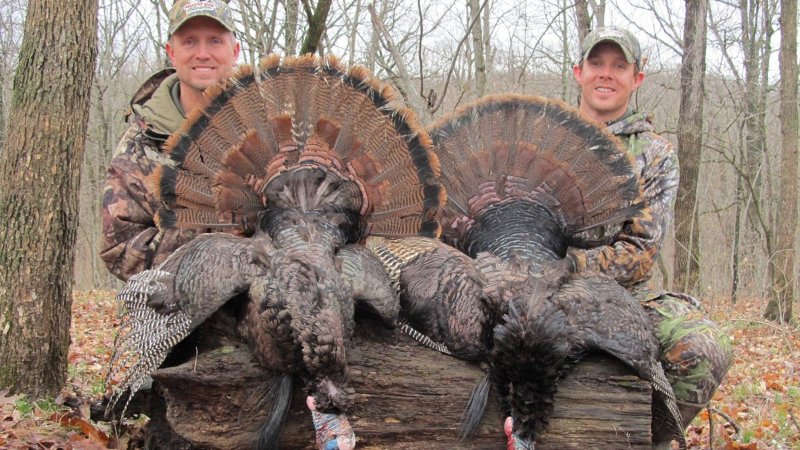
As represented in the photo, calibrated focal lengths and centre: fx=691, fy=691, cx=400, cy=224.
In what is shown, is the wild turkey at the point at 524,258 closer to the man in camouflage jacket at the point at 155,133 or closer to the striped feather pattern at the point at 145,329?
the striped feather pattern at the point at 145,329

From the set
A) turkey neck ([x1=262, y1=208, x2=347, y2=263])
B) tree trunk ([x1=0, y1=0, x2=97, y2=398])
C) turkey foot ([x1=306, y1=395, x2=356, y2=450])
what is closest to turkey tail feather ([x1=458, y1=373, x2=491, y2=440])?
turkey foot ([x1=306, y1=395, x2=356, y2=450])

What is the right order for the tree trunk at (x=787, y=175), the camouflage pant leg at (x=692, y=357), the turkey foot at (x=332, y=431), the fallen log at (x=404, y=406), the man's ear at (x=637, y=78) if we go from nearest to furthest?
the turkey foot at (x=332, y=431) < the fallen log at (x=404, y=406) < the camouflage pant leg at (x=692, y=357) < the man's ear at (x=637, y=78) < the tree trunk at (x=787, y=175)

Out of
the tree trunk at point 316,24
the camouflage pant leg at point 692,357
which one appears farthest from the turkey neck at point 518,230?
the tree trunk at point 316,24

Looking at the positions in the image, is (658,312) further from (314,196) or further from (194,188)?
(194,188)

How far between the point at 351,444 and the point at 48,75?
2958 mm

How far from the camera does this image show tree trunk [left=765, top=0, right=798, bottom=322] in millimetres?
10711

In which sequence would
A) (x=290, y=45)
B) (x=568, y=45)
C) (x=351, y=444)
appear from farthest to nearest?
1. (x=568, y=45)
2. (x=290, y=45)
3. (x=351, y=444)

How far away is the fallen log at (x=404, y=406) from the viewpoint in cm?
286

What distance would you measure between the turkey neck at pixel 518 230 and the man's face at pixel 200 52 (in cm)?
185

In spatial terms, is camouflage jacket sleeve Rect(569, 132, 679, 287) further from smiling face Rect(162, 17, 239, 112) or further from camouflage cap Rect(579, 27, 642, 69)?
smiling face Rect(162, 17, 239, 112)

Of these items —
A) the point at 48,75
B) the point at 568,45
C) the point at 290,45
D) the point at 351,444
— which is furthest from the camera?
the point at 568,45

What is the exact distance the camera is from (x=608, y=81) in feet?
15.2

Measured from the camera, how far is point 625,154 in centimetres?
388

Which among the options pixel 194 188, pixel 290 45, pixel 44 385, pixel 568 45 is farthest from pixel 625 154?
pixel 568 45
